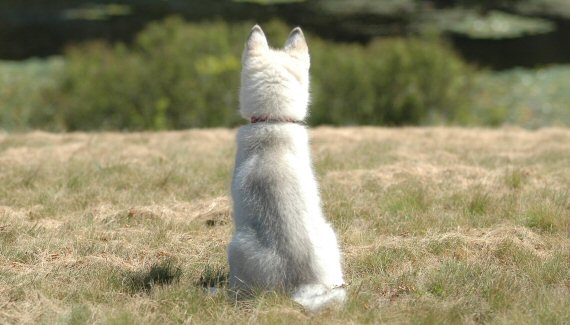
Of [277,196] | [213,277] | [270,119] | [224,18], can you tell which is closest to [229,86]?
[224,18]

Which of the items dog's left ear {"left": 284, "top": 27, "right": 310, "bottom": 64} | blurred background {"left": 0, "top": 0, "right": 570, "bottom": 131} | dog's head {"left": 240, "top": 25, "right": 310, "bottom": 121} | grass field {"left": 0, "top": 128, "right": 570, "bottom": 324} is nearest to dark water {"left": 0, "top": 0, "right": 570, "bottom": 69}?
blurred background {"left": 0, "top": 0, "right": 570, "bottom": 131}

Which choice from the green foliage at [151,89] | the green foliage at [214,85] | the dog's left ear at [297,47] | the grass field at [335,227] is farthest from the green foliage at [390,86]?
the dog's left ear at [297,47]

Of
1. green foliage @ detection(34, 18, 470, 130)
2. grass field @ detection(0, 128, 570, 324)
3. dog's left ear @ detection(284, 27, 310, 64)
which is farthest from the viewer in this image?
green foliage @ detection(34, 18, 470, 130)

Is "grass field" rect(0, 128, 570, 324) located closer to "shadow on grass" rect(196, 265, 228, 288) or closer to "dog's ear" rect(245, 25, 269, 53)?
"shadow on grass" rect(196, 265, 228, 288)

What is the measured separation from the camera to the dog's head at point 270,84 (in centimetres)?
580

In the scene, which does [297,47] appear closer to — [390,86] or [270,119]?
[270,119]

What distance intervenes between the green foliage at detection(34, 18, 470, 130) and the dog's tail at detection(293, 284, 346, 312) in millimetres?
18595

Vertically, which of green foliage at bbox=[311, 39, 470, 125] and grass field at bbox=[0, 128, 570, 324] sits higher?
grass field at bbox=[0, 128, 570, 324]

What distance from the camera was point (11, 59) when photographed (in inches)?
1185

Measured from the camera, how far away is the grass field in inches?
212

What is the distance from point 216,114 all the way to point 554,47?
55.5ft

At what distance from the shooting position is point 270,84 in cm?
579

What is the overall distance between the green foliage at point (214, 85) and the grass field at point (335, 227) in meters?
11.8

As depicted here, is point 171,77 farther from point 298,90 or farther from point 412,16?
point 298,90
